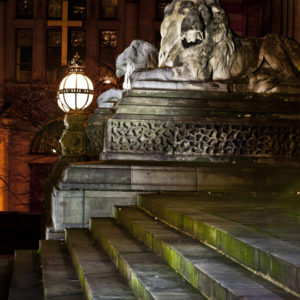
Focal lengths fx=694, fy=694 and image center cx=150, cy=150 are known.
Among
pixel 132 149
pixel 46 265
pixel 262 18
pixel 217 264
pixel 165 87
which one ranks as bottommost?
pixel 46 265

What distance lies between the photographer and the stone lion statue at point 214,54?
1300 cm

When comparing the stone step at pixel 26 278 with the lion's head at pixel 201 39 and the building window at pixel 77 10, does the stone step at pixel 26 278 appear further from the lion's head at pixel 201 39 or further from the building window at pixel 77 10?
the building window at pixel 77 10

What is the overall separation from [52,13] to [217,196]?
120 ft

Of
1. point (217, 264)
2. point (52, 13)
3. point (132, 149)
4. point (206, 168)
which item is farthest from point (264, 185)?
point (52, 13)

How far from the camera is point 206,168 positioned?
11.4 meters

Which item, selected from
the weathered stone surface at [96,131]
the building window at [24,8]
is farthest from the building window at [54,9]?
the weathered stone surface at [96,131]

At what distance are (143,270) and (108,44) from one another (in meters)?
39.2

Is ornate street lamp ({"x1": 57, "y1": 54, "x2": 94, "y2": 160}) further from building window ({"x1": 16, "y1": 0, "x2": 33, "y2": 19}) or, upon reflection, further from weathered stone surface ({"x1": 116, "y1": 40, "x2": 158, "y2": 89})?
building window ({"x1": 16, "y1": 0, "x2": 33, "y2": 19})

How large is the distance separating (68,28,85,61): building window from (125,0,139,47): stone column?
9.37ft

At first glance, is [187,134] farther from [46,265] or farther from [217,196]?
[46,265]

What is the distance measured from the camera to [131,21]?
148 ft

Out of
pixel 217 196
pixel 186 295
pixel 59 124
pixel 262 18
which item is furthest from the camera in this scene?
pixel 262 18

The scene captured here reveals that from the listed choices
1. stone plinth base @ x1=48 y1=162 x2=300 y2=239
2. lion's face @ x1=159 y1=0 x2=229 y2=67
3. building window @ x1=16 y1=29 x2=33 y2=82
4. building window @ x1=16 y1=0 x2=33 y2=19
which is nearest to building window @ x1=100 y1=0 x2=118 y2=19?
building window @ x1=16 y1=0 x2=33 y2=19

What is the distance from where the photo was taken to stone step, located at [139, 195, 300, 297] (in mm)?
4914
